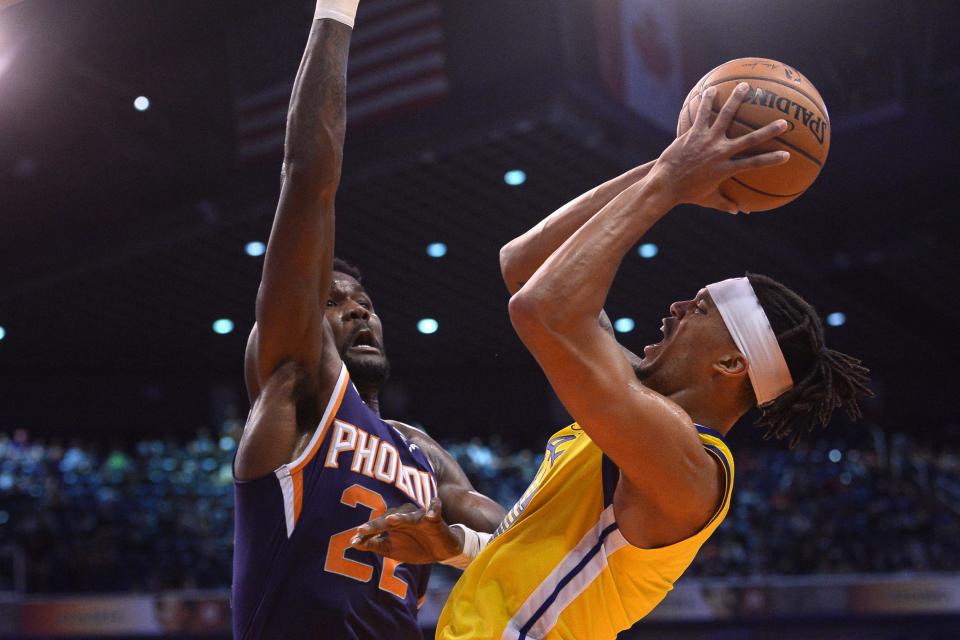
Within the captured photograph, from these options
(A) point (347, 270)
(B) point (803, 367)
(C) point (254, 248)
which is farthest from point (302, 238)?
(C) point (254, 248)

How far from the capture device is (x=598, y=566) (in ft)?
7.55

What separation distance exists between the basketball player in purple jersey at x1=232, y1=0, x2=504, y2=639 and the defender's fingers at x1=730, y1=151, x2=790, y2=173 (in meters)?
1.02

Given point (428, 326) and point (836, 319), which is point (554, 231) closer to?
point (428, 326)

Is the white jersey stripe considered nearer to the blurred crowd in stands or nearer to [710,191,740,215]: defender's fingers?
[710,191,740,215]: defender's fingers

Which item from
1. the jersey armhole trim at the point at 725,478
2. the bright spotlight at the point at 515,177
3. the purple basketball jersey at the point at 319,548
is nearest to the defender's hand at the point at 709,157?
the jersey armhole trim at the point at 725,478

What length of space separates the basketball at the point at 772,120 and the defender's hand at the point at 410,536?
0.98 metres

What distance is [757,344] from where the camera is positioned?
7.91 feet

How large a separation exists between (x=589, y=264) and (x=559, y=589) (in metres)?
0.71

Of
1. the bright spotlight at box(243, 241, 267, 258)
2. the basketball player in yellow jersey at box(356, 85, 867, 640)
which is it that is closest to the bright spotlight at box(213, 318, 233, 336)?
the bright spotlight at box(243, 241, 267, 258)

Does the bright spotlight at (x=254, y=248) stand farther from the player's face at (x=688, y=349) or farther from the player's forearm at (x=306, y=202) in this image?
the player's face at (x=688, y=349)

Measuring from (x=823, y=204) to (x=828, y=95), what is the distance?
189cm

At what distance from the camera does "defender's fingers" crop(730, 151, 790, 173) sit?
7.25 ft

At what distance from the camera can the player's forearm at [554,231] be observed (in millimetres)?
2697

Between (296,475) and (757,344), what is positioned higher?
(757,344)
